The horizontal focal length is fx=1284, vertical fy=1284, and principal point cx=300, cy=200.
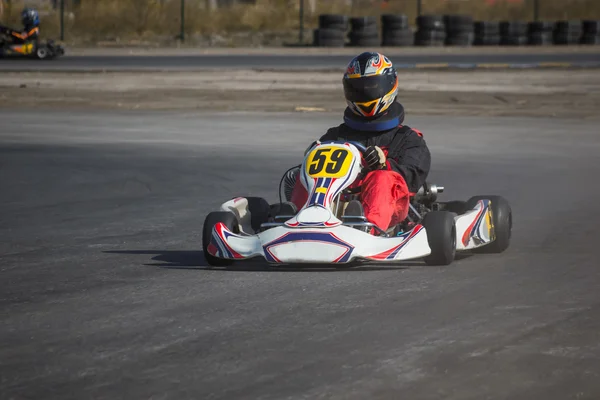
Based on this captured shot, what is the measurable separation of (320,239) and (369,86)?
154 centimetres

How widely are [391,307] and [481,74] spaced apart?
21142mm

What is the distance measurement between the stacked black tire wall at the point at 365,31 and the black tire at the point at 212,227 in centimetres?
3110

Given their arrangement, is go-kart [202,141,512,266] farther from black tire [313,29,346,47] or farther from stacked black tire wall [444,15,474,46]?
stacked black tire wall [444,15,474,46]

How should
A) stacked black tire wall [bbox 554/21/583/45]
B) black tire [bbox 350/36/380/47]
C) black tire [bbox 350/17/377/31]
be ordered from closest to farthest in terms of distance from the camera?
1. black tire [bbox 350/17/377/31]
2. black tire [bbox 350/36/380/47]
3. stacked black tire wall [bbox 554/21/583/45]

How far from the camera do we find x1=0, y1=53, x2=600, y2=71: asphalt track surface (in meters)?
30.2

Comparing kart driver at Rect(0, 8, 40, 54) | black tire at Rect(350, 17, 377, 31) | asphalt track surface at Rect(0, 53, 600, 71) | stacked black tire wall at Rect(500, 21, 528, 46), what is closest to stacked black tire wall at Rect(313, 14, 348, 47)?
black tire at Rect(350, 17, 377, 31)

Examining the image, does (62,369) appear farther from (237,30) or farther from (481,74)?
(237,30)

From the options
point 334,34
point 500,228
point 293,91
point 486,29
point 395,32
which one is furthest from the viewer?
point 486,29

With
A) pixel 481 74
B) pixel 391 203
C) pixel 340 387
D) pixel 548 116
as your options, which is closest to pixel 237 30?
pixel 481 74

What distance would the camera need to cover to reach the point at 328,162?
7.30 m

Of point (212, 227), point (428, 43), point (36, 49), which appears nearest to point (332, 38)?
point (428, 43)

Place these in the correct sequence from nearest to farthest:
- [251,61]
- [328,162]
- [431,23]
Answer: [328,162] < [251,61] < [431,23]

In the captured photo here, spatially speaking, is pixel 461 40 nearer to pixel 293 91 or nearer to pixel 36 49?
pixel 36 49

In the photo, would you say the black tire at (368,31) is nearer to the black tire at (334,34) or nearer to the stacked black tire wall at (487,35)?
the black tire at (334,34)
